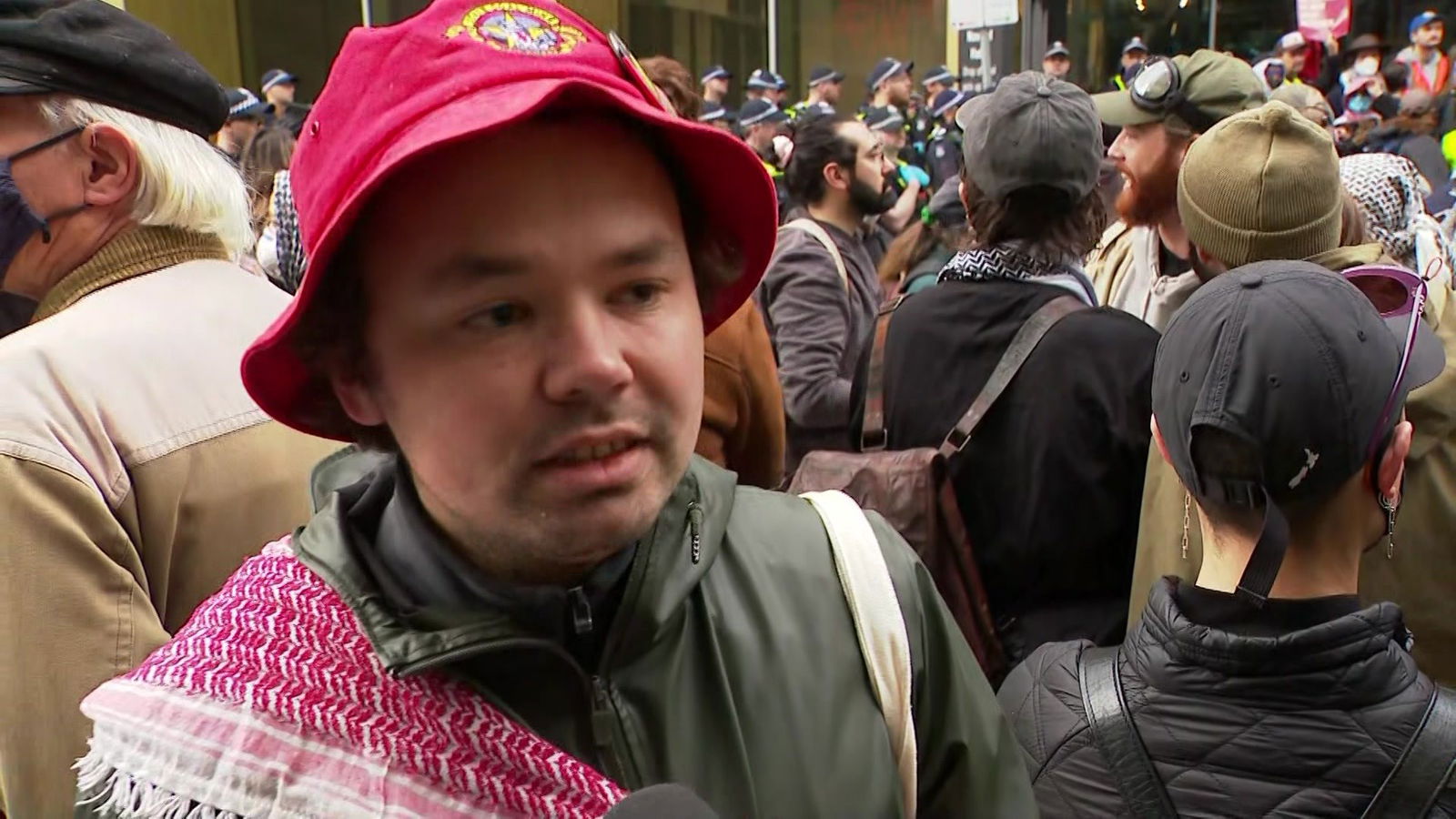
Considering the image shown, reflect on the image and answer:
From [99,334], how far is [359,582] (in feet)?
2.77

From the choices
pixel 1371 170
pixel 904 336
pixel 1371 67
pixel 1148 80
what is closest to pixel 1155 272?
pixel 1148 80

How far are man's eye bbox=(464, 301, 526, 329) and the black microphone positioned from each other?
43 cm

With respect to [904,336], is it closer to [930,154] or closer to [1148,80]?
[1148,80]

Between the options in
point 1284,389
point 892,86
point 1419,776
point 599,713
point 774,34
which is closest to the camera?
point 599,713

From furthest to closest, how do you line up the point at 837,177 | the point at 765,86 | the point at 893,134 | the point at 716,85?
the point at 716,85
the point at 765,86
the point at 893,134
the point at 837,177

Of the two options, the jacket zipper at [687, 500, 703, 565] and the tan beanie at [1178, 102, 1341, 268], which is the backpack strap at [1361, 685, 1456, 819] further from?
the tan beanie at [1178, 102, 1341, 268]

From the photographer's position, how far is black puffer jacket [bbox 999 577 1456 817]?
149 cm

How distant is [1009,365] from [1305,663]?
3.49ft

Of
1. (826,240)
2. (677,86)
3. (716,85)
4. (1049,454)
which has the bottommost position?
(1049,454)

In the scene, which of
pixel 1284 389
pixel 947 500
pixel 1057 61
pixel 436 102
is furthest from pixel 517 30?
pixel 1057 61

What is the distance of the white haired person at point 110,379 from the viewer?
1587 millimetres

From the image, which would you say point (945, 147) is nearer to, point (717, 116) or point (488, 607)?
point (717, 116)

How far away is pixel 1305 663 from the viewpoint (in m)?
1.52

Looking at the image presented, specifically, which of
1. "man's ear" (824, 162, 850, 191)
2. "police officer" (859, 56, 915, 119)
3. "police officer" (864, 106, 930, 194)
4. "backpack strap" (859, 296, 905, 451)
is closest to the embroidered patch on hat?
"backpack strap" (859, 296, 905, 451)
